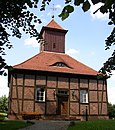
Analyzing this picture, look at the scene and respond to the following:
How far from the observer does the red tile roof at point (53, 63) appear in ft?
80.2

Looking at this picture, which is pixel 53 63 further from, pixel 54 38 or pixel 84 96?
pixel 54 38

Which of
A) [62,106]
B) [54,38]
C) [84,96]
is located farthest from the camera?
[54,38]

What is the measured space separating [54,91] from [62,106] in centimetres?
170

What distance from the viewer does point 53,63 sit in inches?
1014

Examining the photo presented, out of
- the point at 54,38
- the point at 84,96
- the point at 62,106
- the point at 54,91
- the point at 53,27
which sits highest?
the point at 53,27

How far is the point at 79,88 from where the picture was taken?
82.1 feet

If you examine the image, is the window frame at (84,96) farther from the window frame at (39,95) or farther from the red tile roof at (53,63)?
the window frame at (39,95)

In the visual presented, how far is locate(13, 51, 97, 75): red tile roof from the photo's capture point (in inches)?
962

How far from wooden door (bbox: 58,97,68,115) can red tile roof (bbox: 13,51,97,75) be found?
273cm

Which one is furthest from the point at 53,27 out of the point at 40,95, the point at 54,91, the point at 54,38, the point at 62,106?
the point at 62,106

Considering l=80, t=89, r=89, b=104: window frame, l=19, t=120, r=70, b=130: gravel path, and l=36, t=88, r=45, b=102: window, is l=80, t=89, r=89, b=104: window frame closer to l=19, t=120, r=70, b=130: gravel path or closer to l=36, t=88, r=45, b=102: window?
l=36, t=88, r=45, b=102: window

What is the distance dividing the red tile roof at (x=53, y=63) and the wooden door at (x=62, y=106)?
273cm

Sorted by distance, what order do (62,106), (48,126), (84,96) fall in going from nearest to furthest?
(48,126)
(62,106)
(84,96)

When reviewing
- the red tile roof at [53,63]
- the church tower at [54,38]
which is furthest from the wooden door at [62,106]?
the church tower at [54,38]
